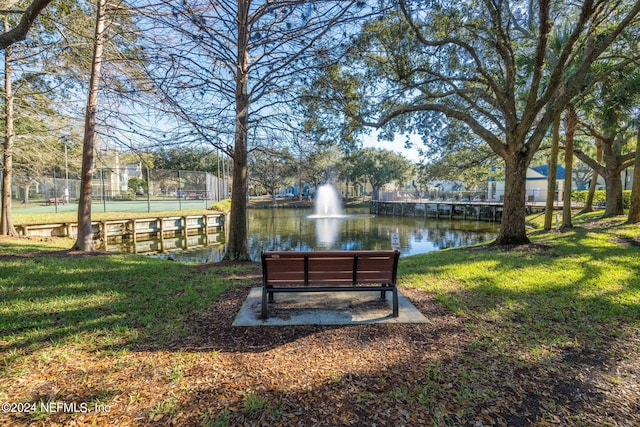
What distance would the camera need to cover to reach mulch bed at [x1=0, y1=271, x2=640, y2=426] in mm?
2191

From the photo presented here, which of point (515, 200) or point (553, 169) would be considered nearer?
point (515, 200)

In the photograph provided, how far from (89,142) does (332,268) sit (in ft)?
28.6

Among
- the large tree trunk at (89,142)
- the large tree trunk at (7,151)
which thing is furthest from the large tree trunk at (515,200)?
the large tree trunk at (7,151)

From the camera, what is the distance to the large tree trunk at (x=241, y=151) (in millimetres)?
6766

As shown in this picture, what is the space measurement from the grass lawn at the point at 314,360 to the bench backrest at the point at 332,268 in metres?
0.59

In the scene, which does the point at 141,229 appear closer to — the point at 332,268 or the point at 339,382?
the point at 332,268

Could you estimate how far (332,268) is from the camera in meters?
3.88

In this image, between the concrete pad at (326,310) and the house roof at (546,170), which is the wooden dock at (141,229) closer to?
the concrete pad at (326,310)

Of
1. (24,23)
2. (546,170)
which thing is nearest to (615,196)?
(24,23)

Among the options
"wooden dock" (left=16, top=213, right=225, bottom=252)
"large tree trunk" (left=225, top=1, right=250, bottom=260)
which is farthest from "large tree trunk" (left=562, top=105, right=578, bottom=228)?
"wooden dock" (left=16, top=213, right=225, bottom=252)

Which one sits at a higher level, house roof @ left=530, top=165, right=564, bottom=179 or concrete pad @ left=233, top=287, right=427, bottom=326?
house roof @ left=530, top=165, right=564, bottom=179

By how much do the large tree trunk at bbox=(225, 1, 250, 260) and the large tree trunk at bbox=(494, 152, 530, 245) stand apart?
7.44 m

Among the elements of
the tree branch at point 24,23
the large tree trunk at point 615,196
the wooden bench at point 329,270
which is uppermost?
the tree branch at point 24,23

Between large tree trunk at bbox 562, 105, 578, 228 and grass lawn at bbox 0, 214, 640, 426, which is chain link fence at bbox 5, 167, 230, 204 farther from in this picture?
large tree trunk at bbox 562, 105, 578, 228
